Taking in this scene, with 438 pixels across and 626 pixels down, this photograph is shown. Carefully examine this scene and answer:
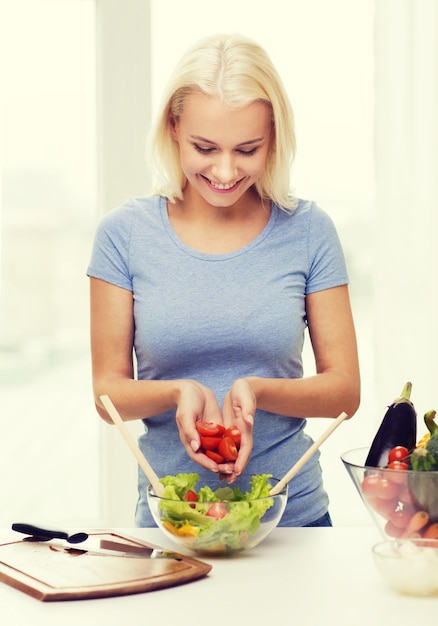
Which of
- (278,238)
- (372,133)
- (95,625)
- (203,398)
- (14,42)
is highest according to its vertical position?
(14,42)

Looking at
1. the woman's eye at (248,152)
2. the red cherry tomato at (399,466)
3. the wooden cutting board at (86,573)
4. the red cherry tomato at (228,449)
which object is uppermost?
the woman's eye at (248,152)

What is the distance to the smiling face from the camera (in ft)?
5.64

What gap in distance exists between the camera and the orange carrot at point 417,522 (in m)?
1.26

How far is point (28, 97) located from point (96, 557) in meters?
2.10

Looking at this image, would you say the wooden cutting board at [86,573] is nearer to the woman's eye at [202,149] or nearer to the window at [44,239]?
the woman's eye at [202,149]

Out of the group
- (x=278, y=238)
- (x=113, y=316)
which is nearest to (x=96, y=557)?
(x=113, y=316)

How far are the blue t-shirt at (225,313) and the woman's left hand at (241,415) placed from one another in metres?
0.17

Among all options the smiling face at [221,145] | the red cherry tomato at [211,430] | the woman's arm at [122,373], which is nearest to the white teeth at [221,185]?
the smiling face at [221,145]

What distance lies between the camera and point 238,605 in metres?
1.21

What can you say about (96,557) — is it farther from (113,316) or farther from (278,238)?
(278,238)

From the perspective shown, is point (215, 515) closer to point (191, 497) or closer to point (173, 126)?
point (191, 497)

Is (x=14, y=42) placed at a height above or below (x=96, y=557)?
above

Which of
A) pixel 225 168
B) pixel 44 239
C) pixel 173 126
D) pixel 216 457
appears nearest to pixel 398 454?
pixel 216 457

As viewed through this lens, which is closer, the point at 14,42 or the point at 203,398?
the point at 203,398
